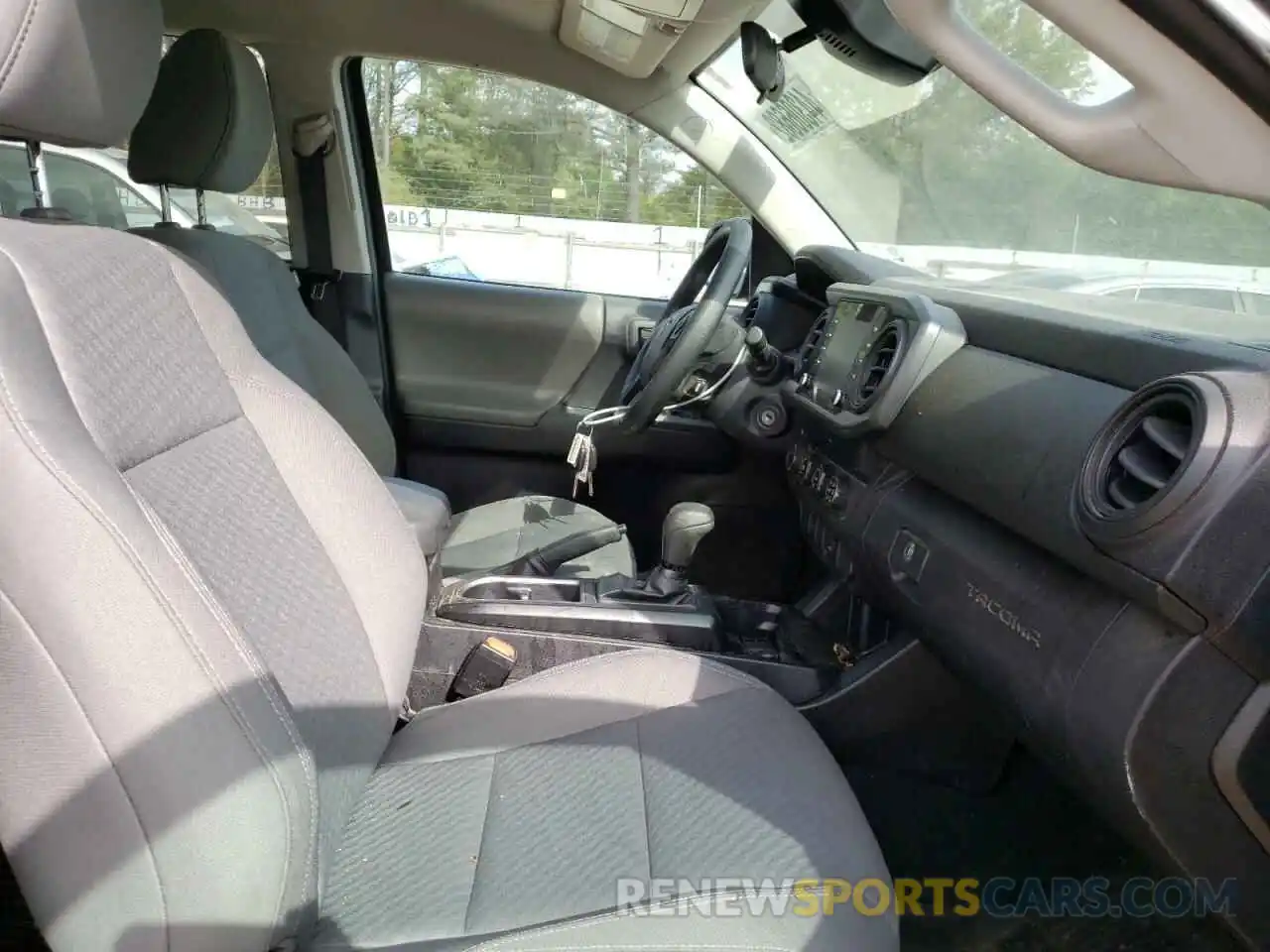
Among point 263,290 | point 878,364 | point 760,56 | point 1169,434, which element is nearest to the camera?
point 1169,434

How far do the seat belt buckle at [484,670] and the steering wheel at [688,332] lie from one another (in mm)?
485

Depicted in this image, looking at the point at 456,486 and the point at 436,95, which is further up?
the point at 436,95

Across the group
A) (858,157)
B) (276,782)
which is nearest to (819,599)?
(858,157)

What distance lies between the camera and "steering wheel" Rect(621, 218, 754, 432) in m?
1.61

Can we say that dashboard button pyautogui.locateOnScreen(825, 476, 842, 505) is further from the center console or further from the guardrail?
the guardrail

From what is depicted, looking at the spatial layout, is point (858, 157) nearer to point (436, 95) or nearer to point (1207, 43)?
point (436, 95)

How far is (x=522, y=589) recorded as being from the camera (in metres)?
1.70

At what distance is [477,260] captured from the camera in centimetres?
266

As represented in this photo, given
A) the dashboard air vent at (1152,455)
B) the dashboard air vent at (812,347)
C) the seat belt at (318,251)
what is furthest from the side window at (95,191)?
the dashboard air vent at (1152,455)

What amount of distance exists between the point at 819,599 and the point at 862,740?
0.28 m

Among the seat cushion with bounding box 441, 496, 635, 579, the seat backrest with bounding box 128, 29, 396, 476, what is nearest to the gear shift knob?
the seat cushion with bounding box 441, 496, 635, 579

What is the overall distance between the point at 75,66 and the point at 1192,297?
139 centimetres

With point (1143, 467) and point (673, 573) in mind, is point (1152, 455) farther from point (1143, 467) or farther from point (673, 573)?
point (673, 573)

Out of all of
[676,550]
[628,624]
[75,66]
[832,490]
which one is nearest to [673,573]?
[676,550]
